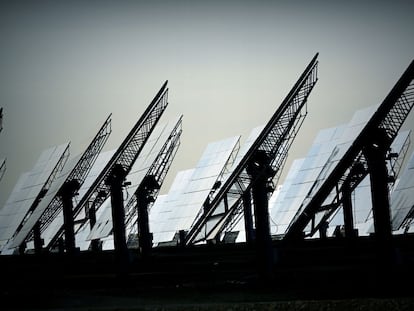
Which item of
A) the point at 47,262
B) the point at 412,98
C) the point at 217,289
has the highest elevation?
the point at 412,98

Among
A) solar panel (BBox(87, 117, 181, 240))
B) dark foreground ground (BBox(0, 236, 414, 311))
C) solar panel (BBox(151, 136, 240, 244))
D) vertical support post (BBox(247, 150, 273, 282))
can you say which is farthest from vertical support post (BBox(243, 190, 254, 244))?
vertical support post (BBox(247, 150, 273, 282))

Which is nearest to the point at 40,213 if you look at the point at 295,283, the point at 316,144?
the point at 316,144

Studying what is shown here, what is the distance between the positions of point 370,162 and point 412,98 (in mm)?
5756

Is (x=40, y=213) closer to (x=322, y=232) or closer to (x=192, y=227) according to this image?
(x=192, y=227)

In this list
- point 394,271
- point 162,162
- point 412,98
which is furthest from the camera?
point 162,162

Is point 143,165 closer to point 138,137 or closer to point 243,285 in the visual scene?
point 138,137

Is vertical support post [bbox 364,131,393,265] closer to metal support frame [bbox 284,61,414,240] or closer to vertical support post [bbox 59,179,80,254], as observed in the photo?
metal support frame [bbox 284,61,414,240]

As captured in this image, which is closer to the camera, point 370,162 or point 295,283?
point 295,283

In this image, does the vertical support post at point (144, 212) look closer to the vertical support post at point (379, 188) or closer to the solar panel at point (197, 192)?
the solar panel at point (197, 192)

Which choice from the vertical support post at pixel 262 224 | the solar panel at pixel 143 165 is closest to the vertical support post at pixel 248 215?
A: the solar panel at pixel 143 165

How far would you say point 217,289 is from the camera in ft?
71.3

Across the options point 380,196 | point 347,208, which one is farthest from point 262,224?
point 347,208

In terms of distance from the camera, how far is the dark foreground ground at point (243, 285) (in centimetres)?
1326

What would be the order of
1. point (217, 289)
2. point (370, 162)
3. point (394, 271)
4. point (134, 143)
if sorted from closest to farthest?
1. point (217, 289)
2. point (394, 271)
3. point (370, 162)
4. point (134, 143)
